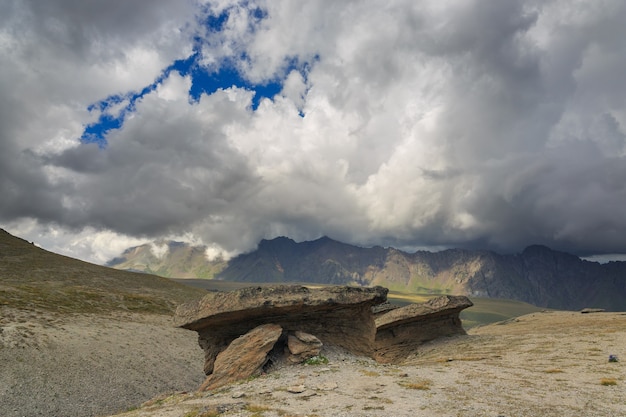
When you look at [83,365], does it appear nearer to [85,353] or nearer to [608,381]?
[85,353]

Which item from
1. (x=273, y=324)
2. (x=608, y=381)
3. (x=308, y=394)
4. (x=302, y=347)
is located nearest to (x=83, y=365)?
(x=273, y=324)

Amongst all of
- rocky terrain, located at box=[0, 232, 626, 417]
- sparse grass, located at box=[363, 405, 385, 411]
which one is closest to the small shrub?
rocky terrain, located at box=[0, 232, 626, 417]

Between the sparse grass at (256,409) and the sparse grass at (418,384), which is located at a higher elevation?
the sparse grass at (256,409)

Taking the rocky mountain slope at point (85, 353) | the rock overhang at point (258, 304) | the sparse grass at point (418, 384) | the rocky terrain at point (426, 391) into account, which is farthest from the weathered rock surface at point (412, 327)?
the sparse grass at point (418, 384)

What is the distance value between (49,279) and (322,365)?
106 metres

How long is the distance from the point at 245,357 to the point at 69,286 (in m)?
89.3

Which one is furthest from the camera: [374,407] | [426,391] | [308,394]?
[426,391]

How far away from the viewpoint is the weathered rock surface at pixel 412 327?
50594 millimetres

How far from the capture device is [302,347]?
28.4 m

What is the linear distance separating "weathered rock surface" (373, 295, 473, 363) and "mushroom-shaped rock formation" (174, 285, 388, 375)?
55.7 ft

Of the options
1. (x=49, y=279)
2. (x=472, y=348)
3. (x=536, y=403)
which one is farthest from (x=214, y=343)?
(x=49, y=279)

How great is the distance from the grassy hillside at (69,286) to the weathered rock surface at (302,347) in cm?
4876

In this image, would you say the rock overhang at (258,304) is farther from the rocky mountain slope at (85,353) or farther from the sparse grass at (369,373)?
the rocky mountain slope at (85,353)

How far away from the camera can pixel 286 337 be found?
1192 inches
